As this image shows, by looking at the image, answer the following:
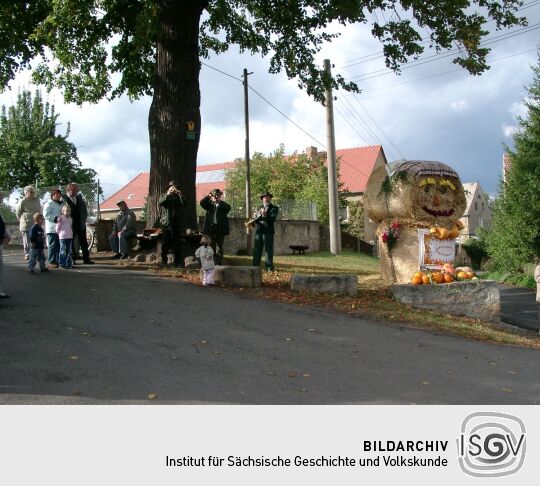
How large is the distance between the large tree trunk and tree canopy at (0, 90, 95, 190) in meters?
21.2

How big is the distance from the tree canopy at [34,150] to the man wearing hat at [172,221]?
71.7 feet

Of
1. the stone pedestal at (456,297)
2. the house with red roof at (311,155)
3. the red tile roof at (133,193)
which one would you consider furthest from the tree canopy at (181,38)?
the red tile roof at (133,193)

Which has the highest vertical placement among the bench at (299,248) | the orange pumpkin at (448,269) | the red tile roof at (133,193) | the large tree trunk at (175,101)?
the red tile roof at (133,193)

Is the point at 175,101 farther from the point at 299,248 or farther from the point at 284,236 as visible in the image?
the point at 284,236

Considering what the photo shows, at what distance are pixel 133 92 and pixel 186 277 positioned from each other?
8.60 metres

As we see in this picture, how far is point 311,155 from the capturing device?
46844 mm

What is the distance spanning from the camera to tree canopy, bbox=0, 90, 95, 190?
32.7m

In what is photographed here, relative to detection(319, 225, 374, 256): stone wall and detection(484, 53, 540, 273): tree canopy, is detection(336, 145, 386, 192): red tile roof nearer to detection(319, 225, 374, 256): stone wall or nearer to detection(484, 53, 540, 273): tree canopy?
detection(319, 225, 374, 256): stone wall

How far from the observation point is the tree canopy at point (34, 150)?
3266cm

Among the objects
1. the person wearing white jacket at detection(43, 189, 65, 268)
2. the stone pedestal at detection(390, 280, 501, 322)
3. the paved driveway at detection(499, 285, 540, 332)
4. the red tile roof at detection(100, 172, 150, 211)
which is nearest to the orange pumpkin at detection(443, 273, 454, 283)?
the stone pedestal at detection(390, 280, 501, 322)

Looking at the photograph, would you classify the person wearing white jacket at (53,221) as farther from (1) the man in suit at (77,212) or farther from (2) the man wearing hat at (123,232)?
(2) the man wearing hat at (123,232)

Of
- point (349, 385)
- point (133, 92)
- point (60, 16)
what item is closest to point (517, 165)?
point (133, 92)

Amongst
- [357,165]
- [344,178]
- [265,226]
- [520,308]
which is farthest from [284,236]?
[357,165]

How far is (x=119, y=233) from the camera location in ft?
47.1
